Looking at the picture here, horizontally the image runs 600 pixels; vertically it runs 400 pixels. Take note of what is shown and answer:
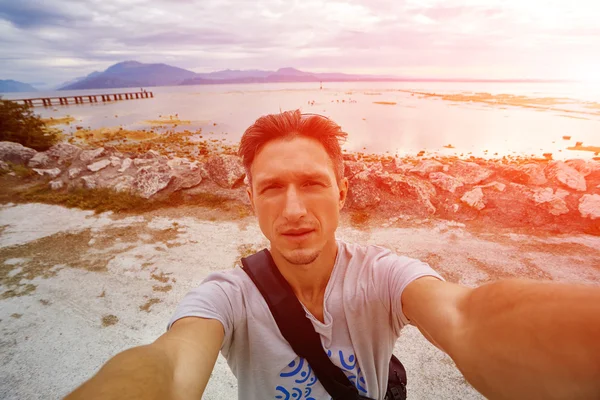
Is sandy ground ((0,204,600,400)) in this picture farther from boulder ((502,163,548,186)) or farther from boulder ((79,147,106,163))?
boulder ((79,147,106,163))

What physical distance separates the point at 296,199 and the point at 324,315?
87 centimetres

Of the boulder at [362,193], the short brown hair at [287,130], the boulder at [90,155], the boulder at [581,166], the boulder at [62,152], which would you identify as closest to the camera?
the short brown hair at [287,130]

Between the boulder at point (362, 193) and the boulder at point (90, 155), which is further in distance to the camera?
the boulder at point (90, 155)

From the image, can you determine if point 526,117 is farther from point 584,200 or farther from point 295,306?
point 295,306

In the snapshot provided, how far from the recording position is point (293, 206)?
209cm

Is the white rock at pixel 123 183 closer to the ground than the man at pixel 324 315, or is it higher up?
closer to the ground

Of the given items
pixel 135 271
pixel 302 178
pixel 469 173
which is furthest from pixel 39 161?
pixel 469 173

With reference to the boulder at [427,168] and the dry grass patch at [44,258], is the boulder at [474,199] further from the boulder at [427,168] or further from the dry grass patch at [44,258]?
the dry grass patch at [44,258]

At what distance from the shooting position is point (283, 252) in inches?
83.7

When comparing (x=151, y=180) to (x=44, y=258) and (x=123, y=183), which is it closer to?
(x=123, y=183)

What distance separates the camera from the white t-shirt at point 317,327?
6.33ft

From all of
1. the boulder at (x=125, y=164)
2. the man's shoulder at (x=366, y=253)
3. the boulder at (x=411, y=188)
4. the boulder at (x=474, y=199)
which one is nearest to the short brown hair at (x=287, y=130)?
the man's shoulder at (x=366, y=253)

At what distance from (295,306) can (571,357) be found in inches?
55.6

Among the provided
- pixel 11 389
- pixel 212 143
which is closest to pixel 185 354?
pixel 11 389
